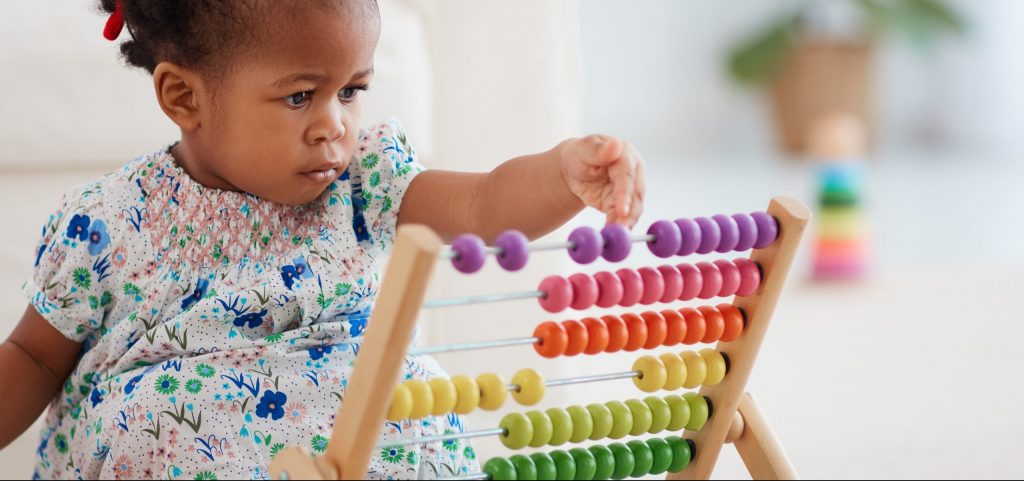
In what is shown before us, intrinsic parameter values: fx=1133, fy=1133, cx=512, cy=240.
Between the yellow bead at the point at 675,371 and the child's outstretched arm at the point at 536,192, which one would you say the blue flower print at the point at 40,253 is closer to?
the child's outstretched arm at the point at 536,192

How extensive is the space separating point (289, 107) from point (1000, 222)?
8.37ft

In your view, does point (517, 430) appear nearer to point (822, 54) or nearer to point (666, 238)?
point (666, 238)

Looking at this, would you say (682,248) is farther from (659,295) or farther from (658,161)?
(658,161)

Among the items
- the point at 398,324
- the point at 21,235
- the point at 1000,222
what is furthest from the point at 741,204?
the point at 398,324

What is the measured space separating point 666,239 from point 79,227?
1.80 ft

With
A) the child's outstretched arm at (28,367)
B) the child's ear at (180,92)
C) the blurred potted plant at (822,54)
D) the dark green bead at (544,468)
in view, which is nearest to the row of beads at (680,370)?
the dark green bead at (544,468)

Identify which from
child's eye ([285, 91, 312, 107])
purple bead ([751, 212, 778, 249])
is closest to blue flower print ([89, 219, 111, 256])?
child's eye ([285, 91, 312, 107])

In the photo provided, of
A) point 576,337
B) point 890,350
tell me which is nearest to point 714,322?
point 576,337

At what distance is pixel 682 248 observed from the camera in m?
0.87

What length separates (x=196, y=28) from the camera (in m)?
0.96

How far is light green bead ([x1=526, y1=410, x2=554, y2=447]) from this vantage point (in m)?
0.88

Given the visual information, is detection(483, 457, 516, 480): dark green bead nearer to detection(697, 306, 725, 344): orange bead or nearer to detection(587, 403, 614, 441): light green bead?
detection(587, 403, 614, 441): light green bead

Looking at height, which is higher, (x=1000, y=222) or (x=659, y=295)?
(x=1000, y=222)

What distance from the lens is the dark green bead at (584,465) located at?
2.95 ft
